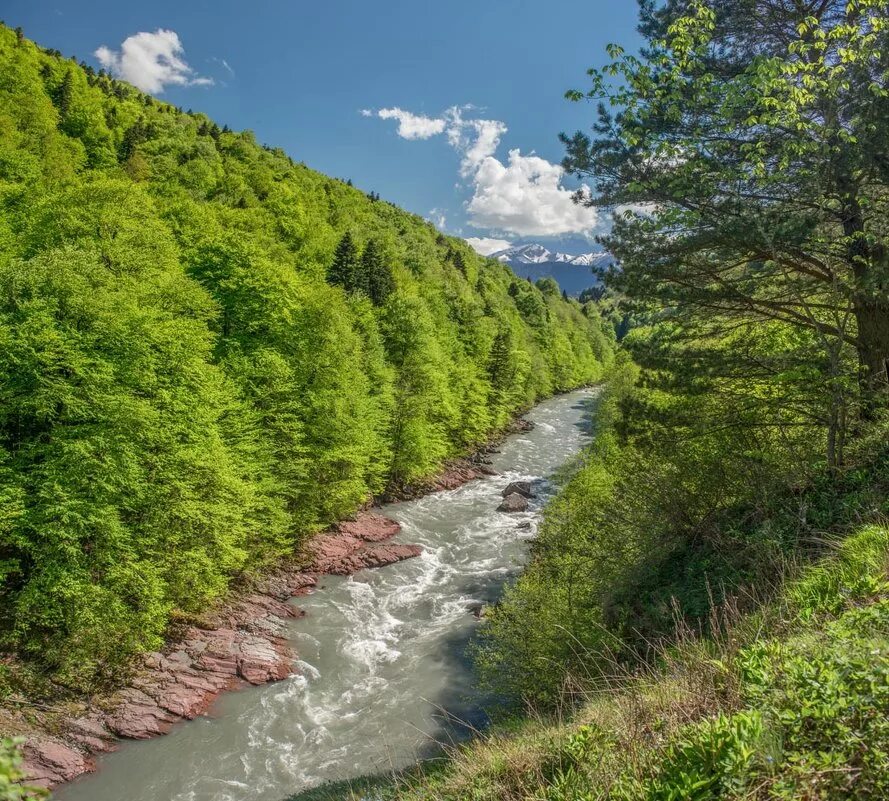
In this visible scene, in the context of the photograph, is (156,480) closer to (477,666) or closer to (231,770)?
(231,770)

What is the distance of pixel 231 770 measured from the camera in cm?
1382

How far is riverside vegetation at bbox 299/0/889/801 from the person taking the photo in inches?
163

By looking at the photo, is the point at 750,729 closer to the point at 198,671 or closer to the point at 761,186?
the point at 761,186

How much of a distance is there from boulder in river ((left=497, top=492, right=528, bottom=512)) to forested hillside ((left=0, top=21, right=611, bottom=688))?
5668 mm

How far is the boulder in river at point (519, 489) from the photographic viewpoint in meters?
35.0

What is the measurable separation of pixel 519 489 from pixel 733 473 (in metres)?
24.8

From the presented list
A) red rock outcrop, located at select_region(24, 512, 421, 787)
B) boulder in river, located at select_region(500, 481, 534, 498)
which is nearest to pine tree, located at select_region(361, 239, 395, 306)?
boulder in river, located at select_region(500, 481, 534, 498)

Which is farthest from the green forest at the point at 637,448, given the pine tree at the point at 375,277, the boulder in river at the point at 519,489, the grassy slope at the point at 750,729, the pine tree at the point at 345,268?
the pine tree at the point at 375,277

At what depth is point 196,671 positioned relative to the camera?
55.4 ft

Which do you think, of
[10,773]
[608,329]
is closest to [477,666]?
[10,773]

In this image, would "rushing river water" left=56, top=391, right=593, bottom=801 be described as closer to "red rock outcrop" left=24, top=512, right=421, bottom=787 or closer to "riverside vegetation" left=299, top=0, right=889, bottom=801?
"red rock outcrop" left=24, top=512, right=421, bottom=787

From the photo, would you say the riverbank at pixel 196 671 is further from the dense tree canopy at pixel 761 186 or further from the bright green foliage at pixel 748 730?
the dense tree canopy at pixel 761 186

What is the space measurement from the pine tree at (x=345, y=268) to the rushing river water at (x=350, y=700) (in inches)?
806

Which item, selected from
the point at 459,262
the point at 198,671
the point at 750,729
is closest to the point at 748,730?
the point at 750,729
